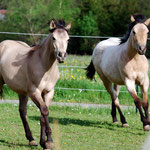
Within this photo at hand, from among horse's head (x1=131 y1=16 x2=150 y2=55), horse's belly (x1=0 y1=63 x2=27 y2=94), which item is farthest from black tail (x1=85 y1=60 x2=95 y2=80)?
horse's belly (x1=0 y1=63 x2=27 y2=94)

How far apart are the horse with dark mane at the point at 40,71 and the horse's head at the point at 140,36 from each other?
142 cm

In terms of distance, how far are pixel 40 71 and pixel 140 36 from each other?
6.49ft

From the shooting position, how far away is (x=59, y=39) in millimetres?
5250

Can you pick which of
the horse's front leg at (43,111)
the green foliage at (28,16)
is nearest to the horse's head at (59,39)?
the horse's front leg at (43,111)

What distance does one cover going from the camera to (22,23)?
3228cm

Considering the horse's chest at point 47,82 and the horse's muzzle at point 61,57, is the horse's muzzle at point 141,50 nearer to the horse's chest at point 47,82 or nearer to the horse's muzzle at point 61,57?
the horse's chest at point 47,82

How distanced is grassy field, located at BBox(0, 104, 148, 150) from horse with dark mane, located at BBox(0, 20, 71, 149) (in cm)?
31

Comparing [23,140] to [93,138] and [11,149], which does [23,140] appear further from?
[93,138]

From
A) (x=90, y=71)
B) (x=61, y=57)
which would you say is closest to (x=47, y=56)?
(x=61, y=57)

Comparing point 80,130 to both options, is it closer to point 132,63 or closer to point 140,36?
point 132,63

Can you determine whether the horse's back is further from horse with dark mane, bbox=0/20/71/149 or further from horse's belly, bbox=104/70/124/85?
horse with dark mane, bbox=0/20/71/149

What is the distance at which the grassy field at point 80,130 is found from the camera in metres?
6.02

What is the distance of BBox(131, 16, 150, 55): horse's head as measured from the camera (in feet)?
21.3

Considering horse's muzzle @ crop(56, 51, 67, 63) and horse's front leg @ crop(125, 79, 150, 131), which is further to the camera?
horse's front leg @ crop(125, 79, 150, 131)
